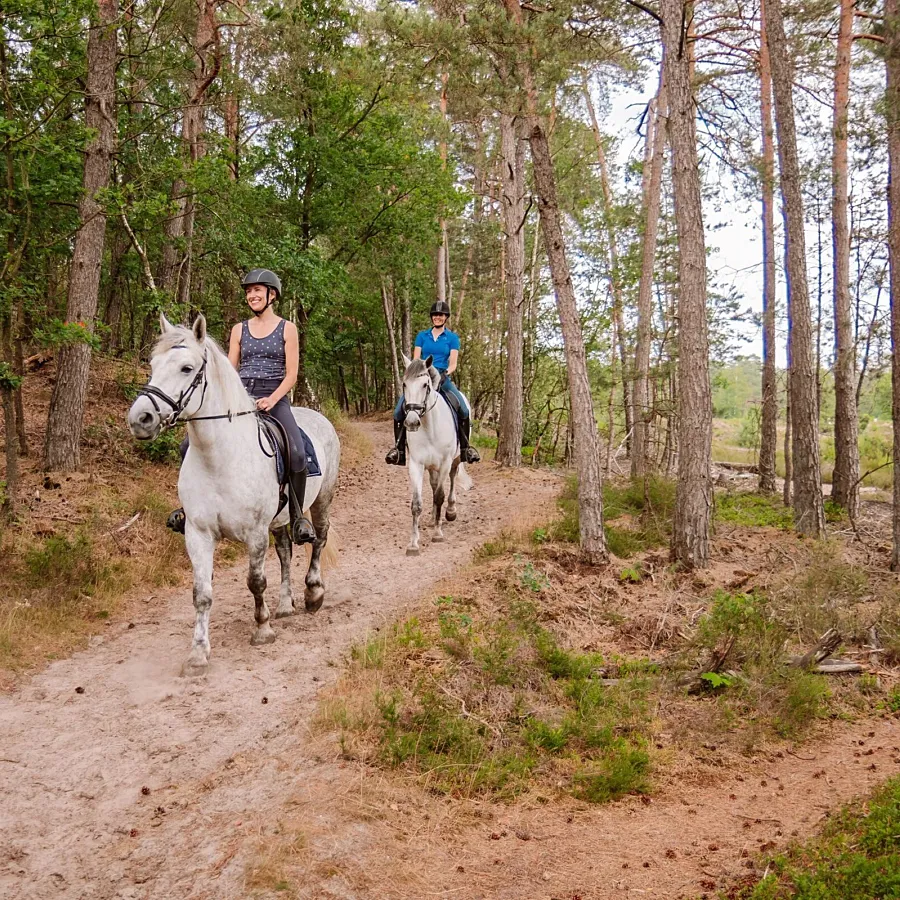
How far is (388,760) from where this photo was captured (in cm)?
442

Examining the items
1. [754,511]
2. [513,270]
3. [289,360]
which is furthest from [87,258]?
[754,511]

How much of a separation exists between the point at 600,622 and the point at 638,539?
124 inches

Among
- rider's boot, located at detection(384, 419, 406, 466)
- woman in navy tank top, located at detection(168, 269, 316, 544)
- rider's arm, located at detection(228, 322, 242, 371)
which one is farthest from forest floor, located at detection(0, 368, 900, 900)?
rider's boot, located at detection(384, 419, 406, 466)

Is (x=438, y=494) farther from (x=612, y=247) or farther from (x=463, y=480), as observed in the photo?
(x=612, y=247)

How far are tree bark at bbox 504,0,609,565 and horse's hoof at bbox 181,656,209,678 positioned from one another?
5.21 m

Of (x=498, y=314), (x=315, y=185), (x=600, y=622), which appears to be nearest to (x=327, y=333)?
(x=498, y=314)

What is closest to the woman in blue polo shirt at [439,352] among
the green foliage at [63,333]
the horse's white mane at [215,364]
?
the green foliage at [63,333]

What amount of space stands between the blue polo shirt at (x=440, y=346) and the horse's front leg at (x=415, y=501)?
70.0 inches

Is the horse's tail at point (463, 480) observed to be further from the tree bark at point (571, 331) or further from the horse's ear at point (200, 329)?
the horse's ear at point (200, 329)

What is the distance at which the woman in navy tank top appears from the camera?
6.75 meters

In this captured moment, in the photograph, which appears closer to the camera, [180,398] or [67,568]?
[180,398]

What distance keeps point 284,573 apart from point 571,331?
488 centimetres

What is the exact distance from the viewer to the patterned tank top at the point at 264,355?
6785mm

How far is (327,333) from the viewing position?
1284 inches
